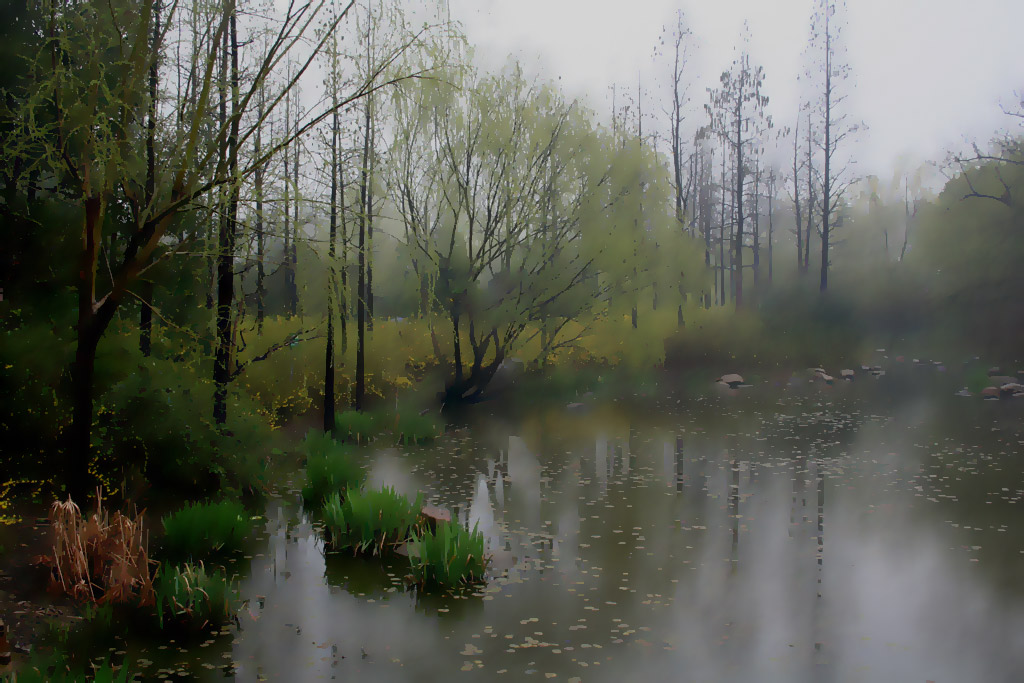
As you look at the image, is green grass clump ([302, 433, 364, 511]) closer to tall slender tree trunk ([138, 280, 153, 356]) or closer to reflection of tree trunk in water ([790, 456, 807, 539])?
tall slender tree trunk ([138, 280, 153, 356])


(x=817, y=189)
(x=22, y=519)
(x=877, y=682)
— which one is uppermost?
(x=817, y=189)

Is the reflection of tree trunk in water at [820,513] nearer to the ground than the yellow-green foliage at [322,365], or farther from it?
nearer to the ground

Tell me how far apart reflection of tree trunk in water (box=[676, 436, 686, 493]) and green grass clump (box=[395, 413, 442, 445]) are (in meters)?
4.22

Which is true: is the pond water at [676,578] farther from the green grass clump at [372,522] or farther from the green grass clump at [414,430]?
the green grass clump at [414,430]

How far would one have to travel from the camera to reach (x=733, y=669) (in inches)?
198

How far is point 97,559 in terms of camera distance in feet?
19.0

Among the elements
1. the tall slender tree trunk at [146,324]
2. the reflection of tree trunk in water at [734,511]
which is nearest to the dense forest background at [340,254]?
the tall slender tree trunk at [146,324]

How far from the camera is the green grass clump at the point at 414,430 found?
45.3ft

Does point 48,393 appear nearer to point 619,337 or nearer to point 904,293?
point 619,337

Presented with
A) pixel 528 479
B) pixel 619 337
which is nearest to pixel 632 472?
pixel 528 479

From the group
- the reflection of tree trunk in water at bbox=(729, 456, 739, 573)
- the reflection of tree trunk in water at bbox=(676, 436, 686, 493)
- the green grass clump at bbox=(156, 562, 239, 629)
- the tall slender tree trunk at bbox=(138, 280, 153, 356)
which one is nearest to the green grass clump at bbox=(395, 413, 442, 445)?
the reflection of tree trunk in water at bbox=(676, 436, 686, 493)

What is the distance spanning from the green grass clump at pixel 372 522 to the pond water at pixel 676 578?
0.27m

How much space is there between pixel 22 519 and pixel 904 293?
35367 millimetres

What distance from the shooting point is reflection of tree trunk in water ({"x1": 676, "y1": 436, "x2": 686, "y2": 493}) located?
10773mm
